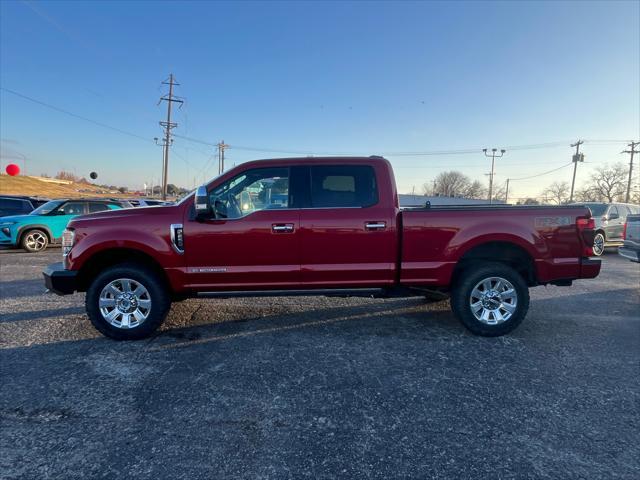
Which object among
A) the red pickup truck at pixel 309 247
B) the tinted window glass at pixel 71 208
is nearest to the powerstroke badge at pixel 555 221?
the red pickup truck at pixel 309 247

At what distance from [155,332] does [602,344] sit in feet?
17.3

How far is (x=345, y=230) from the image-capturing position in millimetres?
4004

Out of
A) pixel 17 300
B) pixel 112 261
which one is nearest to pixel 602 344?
pixel 112 261

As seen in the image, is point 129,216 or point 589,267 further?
point 589,267

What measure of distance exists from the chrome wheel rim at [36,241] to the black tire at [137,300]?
30.4 feet

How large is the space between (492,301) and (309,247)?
2300mm

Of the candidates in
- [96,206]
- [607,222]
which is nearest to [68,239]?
[96,206]

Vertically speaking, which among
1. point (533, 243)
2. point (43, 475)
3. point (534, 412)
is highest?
point (533, 243)

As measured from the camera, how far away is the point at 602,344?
3977 millimetres

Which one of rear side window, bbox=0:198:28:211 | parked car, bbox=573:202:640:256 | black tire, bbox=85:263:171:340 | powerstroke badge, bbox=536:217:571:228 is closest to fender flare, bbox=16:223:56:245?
rear side window, bbox=0:198:28:211

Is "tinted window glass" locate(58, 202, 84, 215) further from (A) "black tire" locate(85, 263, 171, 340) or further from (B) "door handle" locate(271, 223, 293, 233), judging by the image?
(B) "door handle" locate(271, 223, 293, 233)

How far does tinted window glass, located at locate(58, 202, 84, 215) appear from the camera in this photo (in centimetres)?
1125

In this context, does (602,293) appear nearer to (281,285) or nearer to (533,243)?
(533,243)

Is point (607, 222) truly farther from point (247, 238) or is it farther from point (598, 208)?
point (247, 238)
